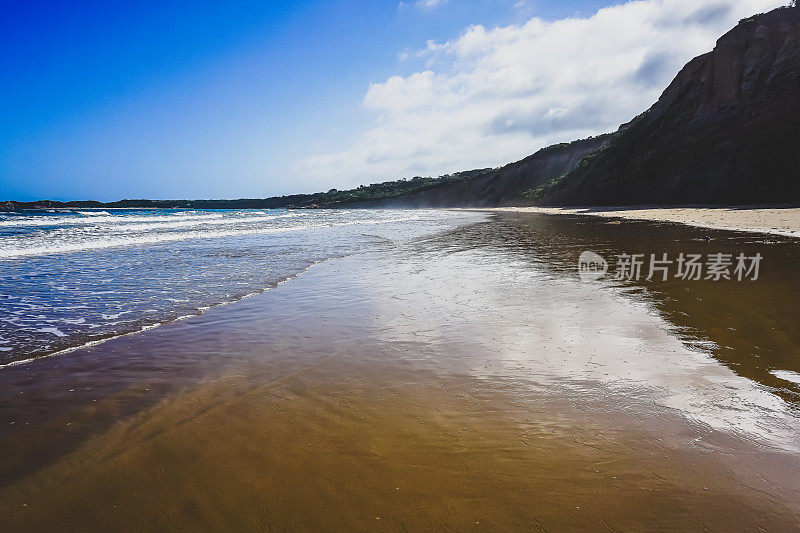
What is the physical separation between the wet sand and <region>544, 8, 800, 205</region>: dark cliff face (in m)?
32.4

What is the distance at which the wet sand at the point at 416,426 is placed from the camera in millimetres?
2193

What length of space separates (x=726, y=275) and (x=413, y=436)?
321 inches

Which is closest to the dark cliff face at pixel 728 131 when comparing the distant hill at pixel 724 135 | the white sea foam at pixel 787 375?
the distant hill at pixel 724 135

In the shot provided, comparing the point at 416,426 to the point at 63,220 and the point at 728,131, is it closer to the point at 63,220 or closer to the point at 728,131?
the point at 728,131

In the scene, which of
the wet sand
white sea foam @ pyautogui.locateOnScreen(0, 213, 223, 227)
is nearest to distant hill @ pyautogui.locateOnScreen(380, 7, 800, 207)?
the wet sand

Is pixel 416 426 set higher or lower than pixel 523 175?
lower

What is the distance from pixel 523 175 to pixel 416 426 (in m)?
82.3

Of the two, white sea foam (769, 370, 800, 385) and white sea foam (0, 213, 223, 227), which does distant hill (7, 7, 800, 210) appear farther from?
white sea foam (0, 213, 223, 227)

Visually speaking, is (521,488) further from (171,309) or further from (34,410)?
(171,309)

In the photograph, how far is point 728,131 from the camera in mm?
33406

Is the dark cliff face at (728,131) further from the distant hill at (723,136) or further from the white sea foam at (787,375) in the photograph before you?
the white sea foam at (787,375)

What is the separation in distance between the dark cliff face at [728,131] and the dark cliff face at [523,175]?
99.9ft

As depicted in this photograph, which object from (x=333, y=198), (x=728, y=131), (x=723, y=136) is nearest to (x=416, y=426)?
(x=723, y=136)

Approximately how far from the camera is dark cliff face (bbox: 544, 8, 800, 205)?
1156 inches
